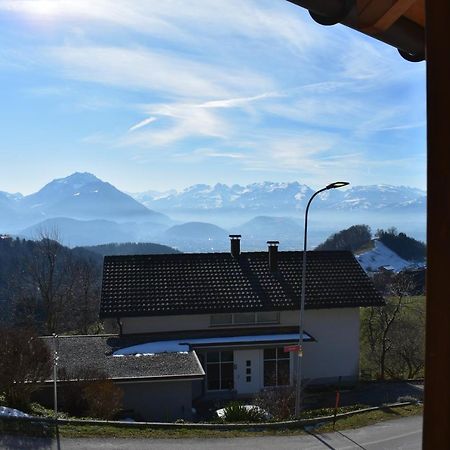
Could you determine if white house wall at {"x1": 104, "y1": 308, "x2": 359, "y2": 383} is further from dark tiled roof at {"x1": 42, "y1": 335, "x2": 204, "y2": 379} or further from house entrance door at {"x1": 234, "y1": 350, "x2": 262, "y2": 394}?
house entrance door at {"x1": 234, "y1": 350, "x2": 262, "y2": 394}

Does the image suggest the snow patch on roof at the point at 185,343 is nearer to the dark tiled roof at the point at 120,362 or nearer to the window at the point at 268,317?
the dark tiled roof at the point at 120,362

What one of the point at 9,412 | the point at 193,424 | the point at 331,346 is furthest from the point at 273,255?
the point at 9,412

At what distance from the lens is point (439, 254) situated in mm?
1482

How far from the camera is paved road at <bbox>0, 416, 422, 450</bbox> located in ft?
40.9

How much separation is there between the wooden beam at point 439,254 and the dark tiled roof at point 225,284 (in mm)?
22955

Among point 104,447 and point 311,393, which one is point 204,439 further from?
point 311,393

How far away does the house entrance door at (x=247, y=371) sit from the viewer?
2241 centimetres

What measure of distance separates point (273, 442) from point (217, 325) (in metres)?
10.6

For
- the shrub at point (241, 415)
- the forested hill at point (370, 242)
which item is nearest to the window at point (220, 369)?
the shrub at point (241, 415)

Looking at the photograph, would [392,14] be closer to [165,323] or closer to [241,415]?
[241,415]

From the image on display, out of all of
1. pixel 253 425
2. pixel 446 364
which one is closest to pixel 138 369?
pixel 253 425

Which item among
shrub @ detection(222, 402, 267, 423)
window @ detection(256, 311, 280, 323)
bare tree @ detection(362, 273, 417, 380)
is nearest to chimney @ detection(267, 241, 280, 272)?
window @ detection(256, 311, 280, 323)

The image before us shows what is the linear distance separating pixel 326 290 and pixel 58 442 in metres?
16.2

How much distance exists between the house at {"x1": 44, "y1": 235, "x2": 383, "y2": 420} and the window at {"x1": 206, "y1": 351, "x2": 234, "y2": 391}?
42mm
